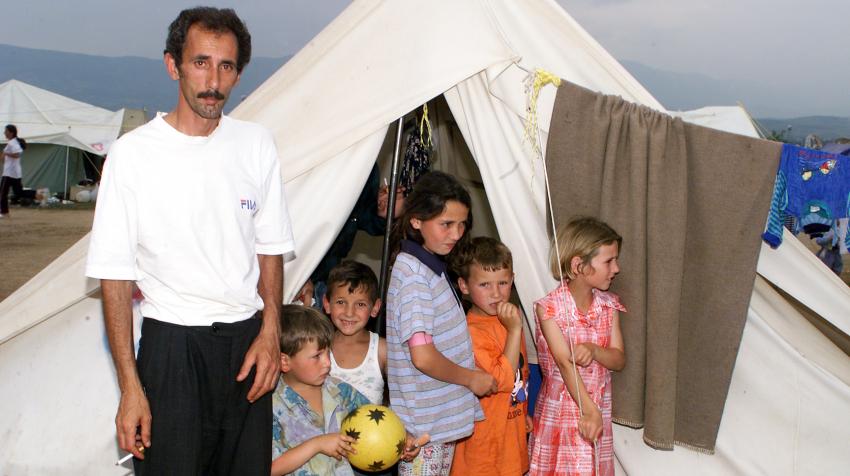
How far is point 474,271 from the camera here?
3344mm

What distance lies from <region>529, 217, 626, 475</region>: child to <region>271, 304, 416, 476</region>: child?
2.04 feet

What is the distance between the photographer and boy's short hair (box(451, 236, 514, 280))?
A: 3307 millimetres

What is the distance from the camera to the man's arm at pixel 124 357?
2.16 metres

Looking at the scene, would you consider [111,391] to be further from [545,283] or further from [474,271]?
[545,283]

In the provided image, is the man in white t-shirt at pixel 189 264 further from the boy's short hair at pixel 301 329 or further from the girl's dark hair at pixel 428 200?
the girl's dark hair at pixel 428 200

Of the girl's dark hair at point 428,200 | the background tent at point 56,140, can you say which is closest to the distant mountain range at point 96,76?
the background tent at point 56,140

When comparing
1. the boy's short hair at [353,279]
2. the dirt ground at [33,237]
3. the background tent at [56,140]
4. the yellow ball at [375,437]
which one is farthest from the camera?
the background tent at [56,140]

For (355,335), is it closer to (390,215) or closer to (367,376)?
(367,376)

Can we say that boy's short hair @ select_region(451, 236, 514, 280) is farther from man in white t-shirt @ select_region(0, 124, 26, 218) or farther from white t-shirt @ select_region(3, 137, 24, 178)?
white t-shirt @ select_region(3, 137, 24, 178)

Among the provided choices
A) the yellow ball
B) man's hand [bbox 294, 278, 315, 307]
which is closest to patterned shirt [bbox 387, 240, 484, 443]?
the yellow ball

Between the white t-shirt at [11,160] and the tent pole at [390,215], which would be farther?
the white t-shirt at [11,160]

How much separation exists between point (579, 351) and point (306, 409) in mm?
1059

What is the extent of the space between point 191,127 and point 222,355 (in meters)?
0.66

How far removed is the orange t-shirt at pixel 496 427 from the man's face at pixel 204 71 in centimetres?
154
